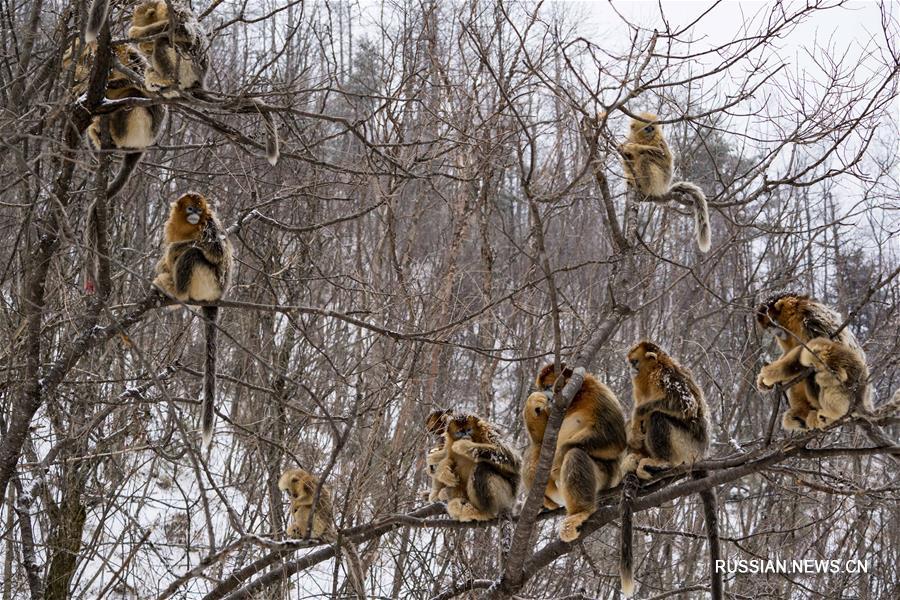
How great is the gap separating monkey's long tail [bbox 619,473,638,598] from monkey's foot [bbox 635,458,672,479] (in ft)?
0.41

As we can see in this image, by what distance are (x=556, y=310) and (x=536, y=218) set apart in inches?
17.4

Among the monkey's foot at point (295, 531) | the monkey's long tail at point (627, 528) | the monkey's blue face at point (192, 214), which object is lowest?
the monkey's long tail at point (627, 528)

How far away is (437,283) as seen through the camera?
32.5 feet

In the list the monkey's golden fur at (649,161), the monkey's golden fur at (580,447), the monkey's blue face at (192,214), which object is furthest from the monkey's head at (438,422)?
the monkey's golden fur at (649,161)

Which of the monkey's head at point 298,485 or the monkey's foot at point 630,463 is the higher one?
the monkey's head at point 298,485

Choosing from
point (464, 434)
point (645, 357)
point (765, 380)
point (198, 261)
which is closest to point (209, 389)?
point (198, 261)

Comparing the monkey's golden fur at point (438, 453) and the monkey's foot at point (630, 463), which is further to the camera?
the monkey's golden fur at point (438, 453)

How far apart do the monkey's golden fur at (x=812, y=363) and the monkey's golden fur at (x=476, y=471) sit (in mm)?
1785

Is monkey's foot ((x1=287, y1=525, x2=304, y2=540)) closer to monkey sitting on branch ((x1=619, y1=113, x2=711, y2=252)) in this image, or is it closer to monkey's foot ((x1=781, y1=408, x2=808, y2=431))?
monkey's foot ((x1=781, y1=408, x2=808, y2=431))

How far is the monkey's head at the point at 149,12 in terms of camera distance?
666cm

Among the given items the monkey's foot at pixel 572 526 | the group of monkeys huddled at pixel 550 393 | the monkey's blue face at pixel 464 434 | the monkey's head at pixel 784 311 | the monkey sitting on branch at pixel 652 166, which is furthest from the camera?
the monkey sitting on branch at pixel 652 166

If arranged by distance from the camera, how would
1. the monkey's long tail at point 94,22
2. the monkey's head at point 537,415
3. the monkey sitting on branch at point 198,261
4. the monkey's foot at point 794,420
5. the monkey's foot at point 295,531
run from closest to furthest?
the monkey's long tail at point 94,22 → the monkey's foot at point 794,420 → the monkey's head at point 537,415 → the monkey sitting on branch at point 198,261 → the monkey's foot at point 295,531

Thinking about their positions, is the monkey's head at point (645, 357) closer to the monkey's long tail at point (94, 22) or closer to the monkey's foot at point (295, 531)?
the monkey's foot at point (295, 531)

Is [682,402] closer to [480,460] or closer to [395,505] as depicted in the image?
[480,460]
